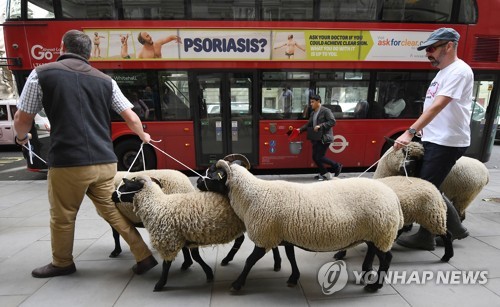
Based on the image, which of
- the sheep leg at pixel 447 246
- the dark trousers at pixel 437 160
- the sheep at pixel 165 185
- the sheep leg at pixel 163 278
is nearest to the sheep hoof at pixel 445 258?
the sheep leg at pixel 447 246

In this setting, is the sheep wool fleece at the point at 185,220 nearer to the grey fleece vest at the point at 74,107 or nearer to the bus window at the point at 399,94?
the grey fleece vest at the point at 74,107

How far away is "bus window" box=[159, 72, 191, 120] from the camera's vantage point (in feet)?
21.2

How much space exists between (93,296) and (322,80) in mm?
5890

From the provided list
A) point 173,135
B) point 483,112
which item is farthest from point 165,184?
point 483,112

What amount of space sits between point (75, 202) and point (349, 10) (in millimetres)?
6384

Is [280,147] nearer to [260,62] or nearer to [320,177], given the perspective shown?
[320,177]

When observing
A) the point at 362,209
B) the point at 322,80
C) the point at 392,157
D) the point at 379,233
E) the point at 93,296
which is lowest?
the point at 93,296

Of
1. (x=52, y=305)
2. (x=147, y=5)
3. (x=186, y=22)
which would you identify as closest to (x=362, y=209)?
(x=52, y=305)

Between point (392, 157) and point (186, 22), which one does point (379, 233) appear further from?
point (186, 22)

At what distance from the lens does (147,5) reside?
240 inches

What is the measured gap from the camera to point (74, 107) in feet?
8.25

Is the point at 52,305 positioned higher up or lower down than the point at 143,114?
lower down

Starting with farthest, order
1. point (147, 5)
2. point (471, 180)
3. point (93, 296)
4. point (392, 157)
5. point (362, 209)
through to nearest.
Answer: point (147, 5), point (471, 180), point (392, 157), point (93, 296), point (362, 209)

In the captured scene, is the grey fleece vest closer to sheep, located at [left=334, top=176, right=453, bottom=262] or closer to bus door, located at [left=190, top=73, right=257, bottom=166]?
sheep, located at [left=334, top=176, right=453, bottom=262]
